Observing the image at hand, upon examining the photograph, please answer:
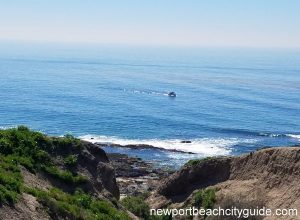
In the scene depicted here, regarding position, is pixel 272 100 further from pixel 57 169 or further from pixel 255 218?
pixel 57 169

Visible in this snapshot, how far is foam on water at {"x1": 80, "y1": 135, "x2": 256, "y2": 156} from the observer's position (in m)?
85.2

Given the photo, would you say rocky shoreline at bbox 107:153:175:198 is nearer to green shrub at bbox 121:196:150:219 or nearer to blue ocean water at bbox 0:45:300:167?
blue ocean water at bbox 0:45:300:167

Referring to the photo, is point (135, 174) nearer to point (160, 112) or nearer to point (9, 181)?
point (9, 181)

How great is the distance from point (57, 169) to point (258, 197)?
1615 centimetres

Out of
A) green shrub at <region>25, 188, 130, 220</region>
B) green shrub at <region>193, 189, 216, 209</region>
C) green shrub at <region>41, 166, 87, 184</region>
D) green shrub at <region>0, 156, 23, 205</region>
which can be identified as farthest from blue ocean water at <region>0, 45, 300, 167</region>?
green shrub at <region>0, 156, 23, 205</region>

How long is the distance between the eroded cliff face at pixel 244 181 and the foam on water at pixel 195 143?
40142 millimetres

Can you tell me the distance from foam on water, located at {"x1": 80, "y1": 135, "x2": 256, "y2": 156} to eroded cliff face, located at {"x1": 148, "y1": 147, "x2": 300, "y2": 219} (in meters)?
40.1

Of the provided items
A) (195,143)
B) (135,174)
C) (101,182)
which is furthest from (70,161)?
(195,143)

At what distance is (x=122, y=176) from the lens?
221 ft

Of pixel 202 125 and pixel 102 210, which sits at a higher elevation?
pixel 102 210

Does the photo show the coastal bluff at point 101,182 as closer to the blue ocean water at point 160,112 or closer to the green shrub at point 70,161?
the green shrub at point 70,161

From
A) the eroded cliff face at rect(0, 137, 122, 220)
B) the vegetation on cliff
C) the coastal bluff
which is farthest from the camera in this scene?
the coastal bluff

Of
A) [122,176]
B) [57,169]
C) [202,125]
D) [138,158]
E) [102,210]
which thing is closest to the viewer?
[102,210]

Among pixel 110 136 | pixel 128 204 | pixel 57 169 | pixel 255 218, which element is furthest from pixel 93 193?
pixel 110 136
